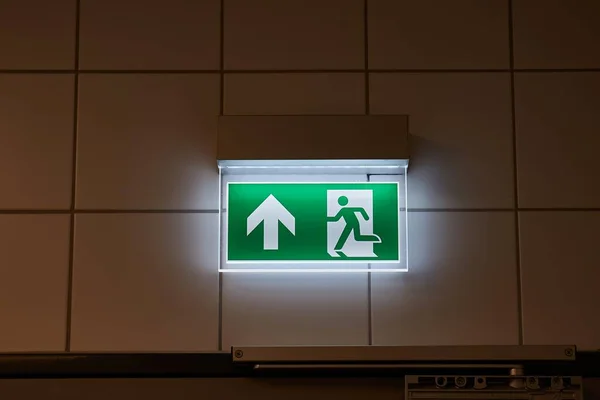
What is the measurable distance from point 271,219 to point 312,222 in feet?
0.36

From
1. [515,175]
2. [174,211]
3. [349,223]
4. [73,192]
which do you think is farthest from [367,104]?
[73,192]

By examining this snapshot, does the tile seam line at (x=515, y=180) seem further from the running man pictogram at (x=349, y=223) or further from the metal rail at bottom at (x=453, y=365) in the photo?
the running man pictogram at (x=349, y=223)

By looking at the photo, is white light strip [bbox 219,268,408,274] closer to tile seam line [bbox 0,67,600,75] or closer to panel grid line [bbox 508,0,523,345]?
panel grid line [bbox 508,0,523,345]

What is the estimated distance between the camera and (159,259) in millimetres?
2010

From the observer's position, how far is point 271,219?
6.56 feet

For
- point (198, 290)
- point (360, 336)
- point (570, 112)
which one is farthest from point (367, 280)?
point (570, 112)

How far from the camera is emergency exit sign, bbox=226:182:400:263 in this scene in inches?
78.2

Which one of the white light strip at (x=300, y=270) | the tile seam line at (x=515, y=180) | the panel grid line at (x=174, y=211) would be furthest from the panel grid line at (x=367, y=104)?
the tile seam line at (x=515, y=180)

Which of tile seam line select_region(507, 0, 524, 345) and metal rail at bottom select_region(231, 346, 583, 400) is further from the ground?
tile seam line select_region(507, 0, 524, 345)

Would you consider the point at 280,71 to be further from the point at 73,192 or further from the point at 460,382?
the point at 460,382

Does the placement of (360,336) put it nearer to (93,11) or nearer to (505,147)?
(505,147)

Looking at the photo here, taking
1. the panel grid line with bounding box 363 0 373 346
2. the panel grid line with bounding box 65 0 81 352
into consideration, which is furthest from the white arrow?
the panel grid line with bounding box 65 0 81 352

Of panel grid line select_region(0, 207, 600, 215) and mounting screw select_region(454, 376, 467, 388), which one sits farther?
panel grid line select_region(0, 207, 600, 215)

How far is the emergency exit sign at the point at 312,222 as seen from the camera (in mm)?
1985
